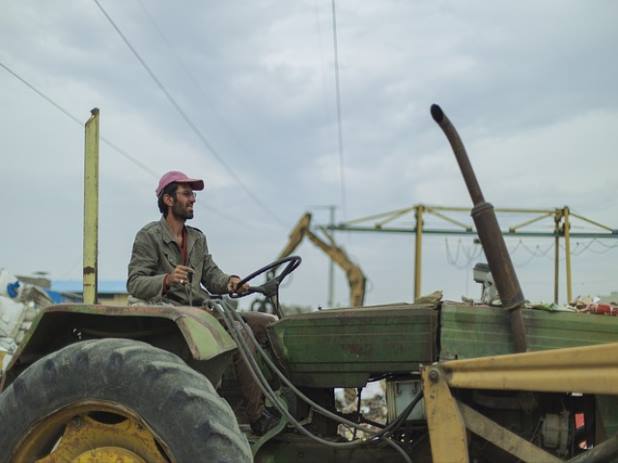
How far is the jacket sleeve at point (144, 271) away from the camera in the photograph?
302 cm

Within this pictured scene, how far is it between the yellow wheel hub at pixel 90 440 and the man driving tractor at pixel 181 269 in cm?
69

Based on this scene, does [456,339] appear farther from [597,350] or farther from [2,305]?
[2,305]

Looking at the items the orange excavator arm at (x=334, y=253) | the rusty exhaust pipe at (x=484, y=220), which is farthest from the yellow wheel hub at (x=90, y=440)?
the orange excavator arm at (x=334, y=253)

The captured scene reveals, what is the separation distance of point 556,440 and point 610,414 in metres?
0.27

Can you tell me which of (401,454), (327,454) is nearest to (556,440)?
(401,454)

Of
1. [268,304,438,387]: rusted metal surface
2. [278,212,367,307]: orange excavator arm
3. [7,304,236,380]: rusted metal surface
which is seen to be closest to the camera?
[7,304,236,380]: rusted metal surface

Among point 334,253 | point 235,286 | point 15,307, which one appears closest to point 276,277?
point 235,286

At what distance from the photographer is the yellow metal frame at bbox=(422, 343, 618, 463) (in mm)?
2156

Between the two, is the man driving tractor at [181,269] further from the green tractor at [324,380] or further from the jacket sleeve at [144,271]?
the green tractor at [324,380]

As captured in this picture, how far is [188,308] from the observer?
268 centimetres

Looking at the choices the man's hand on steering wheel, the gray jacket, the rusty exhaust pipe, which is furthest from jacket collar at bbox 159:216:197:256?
the rusty exhaust pipe

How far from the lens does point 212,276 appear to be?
3715 millimetres

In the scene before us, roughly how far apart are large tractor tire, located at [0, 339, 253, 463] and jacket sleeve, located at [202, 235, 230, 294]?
127 centimetres

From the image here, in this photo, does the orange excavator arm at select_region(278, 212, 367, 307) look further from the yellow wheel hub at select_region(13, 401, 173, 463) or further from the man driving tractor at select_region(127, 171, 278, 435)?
the yellow wheel hub at select_region(13, 401, 173, 463)
